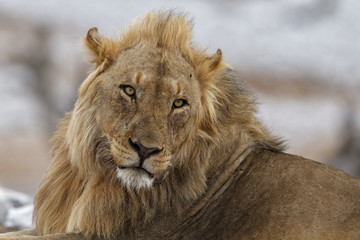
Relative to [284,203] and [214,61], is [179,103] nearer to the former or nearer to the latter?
[214,61]

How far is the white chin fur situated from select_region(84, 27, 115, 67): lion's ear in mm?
765

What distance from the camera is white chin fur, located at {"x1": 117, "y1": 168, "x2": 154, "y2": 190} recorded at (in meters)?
3.98

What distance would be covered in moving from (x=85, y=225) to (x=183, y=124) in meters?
0.88

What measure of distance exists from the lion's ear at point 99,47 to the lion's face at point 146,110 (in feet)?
0.27

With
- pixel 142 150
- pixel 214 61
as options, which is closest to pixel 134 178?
pixel 142 150

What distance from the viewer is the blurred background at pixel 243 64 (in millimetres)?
12133

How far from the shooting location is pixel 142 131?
3.93 m

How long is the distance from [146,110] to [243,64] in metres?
11.8

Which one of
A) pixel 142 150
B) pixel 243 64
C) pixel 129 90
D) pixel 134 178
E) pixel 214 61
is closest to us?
pixel 142 150

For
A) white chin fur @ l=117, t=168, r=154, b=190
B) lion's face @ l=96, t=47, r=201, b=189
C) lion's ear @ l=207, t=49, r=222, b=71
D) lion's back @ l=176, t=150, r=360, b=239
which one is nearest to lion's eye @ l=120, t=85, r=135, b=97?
lion's face @ l=96, t=47, r=201, b=189

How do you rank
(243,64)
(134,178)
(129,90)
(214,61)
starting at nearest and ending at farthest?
(134,178) → (129,90) → (214,61) → (243,64)

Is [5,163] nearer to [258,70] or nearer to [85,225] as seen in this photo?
[258,70]

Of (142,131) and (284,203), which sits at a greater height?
(142,131)

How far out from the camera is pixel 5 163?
11.4m
